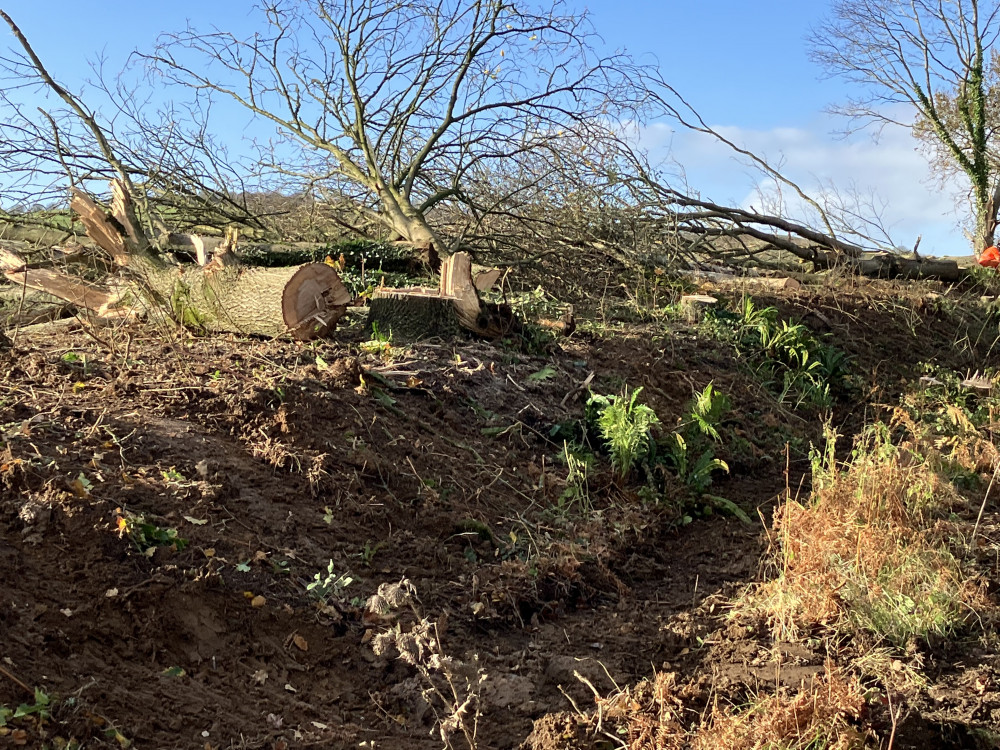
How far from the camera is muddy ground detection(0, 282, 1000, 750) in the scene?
3.00m

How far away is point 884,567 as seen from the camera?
3918mm

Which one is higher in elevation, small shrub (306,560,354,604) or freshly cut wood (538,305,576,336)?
freshly cut wood (538,305,576,336)

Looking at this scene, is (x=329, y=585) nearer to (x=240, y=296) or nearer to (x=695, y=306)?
(x=240, y=296)

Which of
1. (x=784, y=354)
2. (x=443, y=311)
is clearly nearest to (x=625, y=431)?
(x=443, y=311)

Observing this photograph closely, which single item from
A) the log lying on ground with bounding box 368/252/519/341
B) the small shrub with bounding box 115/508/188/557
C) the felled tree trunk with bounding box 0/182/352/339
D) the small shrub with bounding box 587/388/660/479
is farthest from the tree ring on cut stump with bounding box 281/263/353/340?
the small shrub with bounding box 115/508/188/557

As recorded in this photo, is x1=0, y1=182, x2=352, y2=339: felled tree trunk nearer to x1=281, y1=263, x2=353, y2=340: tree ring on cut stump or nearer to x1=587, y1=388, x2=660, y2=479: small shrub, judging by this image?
x1=281, y1=263, x2=353, y2=340: tree ring on cut stump

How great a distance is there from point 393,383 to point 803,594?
285 centimetres

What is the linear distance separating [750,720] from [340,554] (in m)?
1.96

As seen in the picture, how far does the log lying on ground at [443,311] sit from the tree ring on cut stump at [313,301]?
339 millimetres

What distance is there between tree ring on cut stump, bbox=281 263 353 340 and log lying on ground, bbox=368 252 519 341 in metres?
0.34

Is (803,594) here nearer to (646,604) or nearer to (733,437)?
(646,604)

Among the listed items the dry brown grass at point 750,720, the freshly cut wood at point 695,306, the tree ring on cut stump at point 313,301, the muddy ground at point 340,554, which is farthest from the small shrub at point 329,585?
the freshly cut wood at point 695,306

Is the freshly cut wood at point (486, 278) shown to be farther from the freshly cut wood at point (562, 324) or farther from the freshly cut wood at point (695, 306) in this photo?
the freshly cut wood at point (695, 306)

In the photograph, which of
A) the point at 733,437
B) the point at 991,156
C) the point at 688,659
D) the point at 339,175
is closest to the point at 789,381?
the point at 733,437
